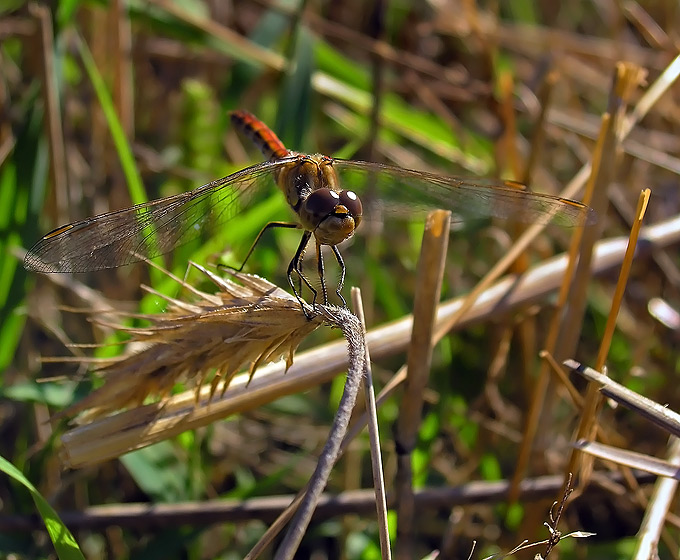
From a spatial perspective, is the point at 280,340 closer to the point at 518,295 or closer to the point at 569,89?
the point at 518,295

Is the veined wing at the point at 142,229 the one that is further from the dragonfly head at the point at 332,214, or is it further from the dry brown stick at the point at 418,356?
the dry brown stick at the point at 418,356

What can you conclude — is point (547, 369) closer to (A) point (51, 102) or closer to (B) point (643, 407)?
(B) point (643, 407)

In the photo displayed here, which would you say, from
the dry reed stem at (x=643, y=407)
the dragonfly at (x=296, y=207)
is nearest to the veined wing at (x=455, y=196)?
the dragonfly at (x=296, y=207)

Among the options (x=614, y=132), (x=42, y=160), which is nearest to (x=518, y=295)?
(x=614, y=132)

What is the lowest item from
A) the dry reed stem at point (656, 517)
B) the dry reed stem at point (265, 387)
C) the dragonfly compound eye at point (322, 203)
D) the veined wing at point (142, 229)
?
the dry reed stem at point (656, 517)

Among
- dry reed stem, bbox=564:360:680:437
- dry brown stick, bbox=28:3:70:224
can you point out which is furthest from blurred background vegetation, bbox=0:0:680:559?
dry reed stem, bbox=564:360:680:437

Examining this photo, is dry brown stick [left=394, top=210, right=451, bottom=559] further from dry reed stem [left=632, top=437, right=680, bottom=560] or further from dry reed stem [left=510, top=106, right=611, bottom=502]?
dry reed stem [left=632, top=437, right=680, bottom=560]
